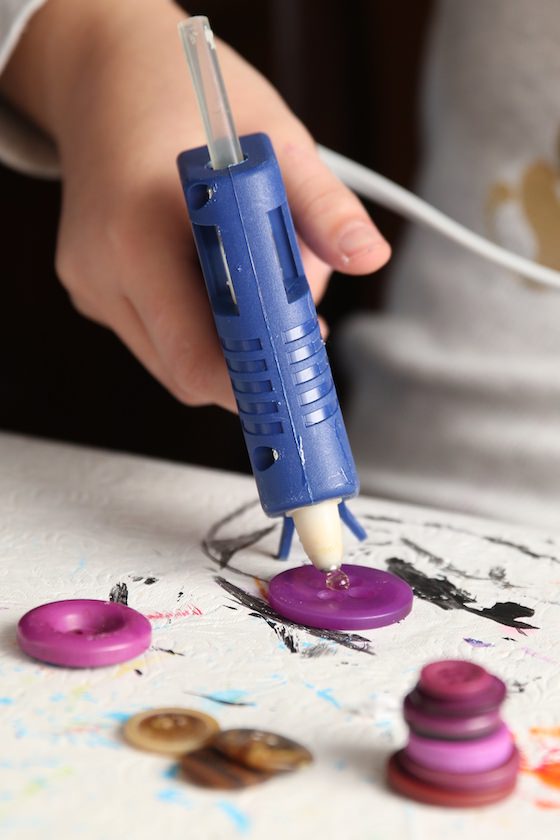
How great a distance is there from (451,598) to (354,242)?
119 millimetres

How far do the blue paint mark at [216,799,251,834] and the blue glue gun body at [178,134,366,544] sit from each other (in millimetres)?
100

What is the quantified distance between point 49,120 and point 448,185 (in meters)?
0.21

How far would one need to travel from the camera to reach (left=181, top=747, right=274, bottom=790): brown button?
22cm

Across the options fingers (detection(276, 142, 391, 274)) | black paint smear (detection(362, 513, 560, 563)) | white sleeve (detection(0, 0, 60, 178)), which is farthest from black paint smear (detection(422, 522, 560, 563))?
white sleeve (detection(0, 0, 60, 178))

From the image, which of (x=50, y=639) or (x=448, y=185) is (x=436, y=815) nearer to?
(x=50, y=639)

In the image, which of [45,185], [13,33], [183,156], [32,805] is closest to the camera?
[32,805]

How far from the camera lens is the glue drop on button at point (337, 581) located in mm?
318

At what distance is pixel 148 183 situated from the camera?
0.38 m

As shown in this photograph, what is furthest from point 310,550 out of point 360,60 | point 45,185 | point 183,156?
point 360,60

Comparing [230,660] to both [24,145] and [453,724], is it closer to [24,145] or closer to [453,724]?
[453,724]

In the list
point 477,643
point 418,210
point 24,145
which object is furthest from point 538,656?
point 24,145

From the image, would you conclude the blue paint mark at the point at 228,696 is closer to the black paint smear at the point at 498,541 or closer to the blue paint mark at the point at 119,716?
the blue paint mark at the point at 119,716

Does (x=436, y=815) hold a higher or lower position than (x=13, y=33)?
lower

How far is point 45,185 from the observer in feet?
2.25
